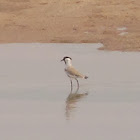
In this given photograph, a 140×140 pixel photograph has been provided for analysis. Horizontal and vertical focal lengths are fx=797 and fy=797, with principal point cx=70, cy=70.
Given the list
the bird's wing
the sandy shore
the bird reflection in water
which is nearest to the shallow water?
the bird reflection in water

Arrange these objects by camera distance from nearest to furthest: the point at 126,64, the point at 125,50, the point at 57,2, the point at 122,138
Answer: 1. the point at 122,138
2. the point at 126,64
3. the point at 125,50
4. the point at 57,2

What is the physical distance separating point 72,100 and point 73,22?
10852mm

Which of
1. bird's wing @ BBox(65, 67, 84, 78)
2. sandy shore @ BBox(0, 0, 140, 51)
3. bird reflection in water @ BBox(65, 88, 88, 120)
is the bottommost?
bird reflection in water @ BBox(65, 88, 88, 120)

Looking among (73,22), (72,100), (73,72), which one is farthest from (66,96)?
(73,22)

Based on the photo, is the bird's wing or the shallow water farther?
the bird's wing

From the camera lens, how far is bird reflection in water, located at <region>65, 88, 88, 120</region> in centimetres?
1297

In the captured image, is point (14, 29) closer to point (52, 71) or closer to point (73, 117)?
point (52, 71)

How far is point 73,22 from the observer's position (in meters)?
24.7

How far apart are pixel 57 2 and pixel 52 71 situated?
37.5 feet

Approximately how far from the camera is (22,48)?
20.4 meters

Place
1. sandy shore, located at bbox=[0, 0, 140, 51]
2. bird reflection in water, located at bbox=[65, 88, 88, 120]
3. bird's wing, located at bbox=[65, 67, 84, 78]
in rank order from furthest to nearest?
sandy shore, located at bbox=[0, 0, 140, 51] → bird's wing, located at bbox=[65, 67, 84, 78] → bird reflection in water, located at bbox=[65, 88, 88, 120]

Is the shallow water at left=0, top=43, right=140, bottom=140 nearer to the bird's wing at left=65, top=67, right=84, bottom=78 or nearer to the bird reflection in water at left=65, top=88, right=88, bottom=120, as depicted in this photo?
the bird reflection in water at left=65, top=88, right=88, bottom=120

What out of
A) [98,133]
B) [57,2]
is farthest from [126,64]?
[57,2]

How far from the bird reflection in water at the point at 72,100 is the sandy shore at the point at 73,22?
18.2 ft
